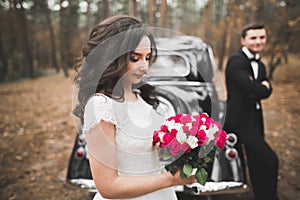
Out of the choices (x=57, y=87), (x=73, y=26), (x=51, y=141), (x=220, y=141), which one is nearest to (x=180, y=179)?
(x=220, y=141)

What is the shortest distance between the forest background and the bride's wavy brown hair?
5167 mm

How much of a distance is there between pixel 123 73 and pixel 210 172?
203cm

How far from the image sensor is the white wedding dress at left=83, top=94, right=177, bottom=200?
1.23 metres

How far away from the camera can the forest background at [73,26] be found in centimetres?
937

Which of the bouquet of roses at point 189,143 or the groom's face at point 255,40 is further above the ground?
the groom's face at point 255,40

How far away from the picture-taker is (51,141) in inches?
226

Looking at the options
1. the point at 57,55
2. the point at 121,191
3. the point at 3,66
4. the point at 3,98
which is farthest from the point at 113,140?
the point at 57,55

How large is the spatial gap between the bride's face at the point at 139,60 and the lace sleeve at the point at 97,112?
0.19 meters

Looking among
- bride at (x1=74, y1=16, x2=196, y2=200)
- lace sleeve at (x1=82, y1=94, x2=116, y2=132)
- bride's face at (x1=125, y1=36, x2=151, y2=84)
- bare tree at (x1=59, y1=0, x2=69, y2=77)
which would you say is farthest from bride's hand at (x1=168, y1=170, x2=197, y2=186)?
bare tree at (x1=59, y1=0, x2=69, y2=77)

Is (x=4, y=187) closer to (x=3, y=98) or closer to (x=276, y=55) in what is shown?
Result: (x=3, y=98)

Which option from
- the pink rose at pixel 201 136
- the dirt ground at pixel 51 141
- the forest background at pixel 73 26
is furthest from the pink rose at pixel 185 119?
the forest background at pixel 73 26

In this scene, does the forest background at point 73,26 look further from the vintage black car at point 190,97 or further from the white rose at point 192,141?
the white rose at point 192,141

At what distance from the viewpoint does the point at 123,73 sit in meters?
1.34

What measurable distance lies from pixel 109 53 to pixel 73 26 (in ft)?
60.7
